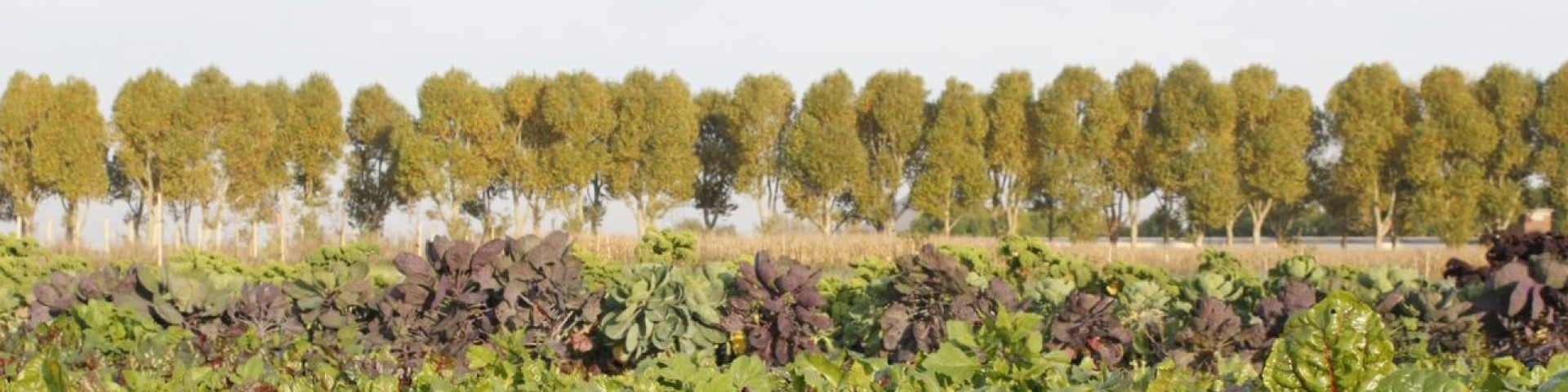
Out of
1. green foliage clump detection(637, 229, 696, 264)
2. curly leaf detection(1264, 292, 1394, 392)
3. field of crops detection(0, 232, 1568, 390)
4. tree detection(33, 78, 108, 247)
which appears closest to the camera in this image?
curly leaf detection(1264, 292, 1394, 392)

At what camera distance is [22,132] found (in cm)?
3553

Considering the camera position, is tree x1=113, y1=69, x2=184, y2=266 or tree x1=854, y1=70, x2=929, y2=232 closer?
tree x1=113, y1=69, x2=184, y2=266

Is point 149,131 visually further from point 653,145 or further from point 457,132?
point 653,145

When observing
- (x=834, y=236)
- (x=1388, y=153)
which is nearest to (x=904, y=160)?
(x=1388, y=153)

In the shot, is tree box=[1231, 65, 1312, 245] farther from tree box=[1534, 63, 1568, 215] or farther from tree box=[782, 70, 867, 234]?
tree box=[782, 70, 867, 234]

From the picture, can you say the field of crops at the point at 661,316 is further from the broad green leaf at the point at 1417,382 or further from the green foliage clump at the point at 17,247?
the green foliage clump at the point at 17,247

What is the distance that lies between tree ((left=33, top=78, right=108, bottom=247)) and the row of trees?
4.42 ft

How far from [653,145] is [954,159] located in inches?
286

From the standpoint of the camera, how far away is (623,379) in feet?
10.6

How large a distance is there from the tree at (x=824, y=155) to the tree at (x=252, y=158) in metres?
12.0

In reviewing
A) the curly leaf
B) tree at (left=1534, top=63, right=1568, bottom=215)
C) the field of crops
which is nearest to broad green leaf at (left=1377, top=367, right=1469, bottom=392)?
the curly leaf

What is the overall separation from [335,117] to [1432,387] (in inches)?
1516

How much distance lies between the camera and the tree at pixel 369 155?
40.0 m

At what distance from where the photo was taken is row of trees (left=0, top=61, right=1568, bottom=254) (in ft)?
125
